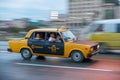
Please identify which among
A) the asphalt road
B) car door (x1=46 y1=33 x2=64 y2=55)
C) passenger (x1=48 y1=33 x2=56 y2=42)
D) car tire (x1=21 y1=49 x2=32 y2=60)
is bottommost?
the asphalt road

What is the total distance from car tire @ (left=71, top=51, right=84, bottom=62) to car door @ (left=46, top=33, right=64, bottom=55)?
0.49m

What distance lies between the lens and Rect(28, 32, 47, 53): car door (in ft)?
45.2

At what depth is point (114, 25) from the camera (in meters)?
16.2

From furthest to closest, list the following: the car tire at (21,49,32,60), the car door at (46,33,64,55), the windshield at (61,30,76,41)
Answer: the car tire at (21,49,32,60), the windshield at (61,30,76,41), the car door at (46,33,64,55)

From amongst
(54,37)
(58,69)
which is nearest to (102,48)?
(54,37)

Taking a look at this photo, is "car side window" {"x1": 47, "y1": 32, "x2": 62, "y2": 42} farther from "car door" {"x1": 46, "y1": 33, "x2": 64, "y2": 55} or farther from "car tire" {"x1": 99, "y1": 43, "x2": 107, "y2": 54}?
"car tire" {"x1": 99, "y1": 43, "x2": 107, "y2": 54}

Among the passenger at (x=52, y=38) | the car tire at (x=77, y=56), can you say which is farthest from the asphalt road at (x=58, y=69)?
the passenger at (x=52, y=38)

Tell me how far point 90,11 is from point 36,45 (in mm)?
28849

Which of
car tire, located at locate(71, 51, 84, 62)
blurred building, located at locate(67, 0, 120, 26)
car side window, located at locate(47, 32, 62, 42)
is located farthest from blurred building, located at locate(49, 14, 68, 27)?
car tire, located at locate(71, 51, 84, 62)

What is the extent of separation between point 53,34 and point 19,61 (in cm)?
176

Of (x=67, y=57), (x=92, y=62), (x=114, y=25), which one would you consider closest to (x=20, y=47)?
(x=67, y=57)

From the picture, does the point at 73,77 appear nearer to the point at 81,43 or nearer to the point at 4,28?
the point at 81,43

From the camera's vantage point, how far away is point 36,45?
45.6 ft

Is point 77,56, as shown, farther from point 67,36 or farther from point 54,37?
point 54,37
